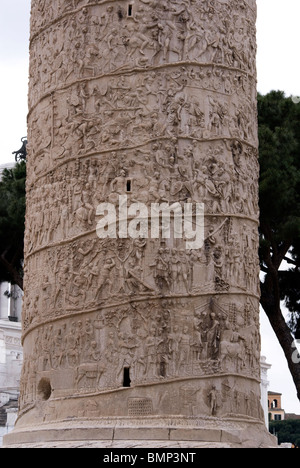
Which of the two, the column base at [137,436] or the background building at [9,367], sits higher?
the background building at [9,367]

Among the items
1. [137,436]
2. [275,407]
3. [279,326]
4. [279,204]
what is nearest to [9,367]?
[279,326]

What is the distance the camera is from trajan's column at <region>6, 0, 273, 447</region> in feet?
28.3

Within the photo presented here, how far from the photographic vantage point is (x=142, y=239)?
886 cm

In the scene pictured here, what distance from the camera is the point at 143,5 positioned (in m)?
9.27

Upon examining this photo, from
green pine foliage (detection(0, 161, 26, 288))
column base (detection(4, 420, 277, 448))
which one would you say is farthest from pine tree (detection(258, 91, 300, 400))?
column base (detection(4, 420, 277, 448))

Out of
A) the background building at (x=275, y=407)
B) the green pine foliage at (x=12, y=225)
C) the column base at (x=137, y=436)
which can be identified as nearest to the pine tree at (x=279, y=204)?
the green pine foliage at (x=12, y=225)

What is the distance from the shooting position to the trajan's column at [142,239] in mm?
8625

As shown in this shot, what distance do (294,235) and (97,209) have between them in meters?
5.03

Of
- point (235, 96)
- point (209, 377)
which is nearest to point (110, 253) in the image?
point (209, 377)

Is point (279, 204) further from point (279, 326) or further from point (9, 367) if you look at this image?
point (9, 367)

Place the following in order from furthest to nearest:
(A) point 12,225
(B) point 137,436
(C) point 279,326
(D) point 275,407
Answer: (D) point 275,407
(A) point 12,225
(C) point 279,326
(B) point 137,436

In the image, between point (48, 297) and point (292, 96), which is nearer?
point (48, 297)

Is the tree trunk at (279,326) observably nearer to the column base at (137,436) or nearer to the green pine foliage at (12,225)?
the green pine foliage at (12,225)
